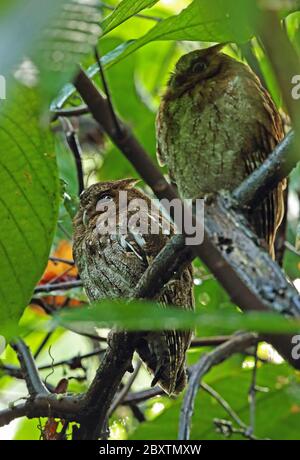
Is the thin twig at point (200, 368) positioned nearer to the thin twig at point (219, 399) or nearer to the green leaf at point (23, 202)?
the thin twig at point (219, 399)

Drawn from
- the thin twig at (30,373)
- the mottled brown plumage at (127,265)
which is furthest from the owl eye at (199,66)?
the thin twig at (30,373)

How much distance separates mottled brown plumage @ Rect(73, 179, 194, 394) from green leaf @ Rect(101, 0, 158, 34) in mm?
1049

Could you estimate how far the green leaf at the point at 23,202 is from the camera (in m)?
1.03

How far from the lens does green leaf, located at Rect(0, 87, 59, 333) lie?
1033 millimetres

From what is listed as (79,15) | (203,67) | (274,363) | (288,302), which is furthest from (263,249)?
(274,363)

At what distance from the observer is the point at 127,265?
232 cm

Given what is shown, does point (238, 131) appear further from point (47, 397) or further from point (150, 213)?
point (47, 397)

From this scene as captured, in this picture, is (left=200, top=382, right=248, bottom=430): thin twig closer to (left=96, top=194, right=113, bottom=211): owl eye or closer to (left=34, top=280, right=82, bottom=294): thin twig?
(left=34, top=280, right=82, bottom=294): thin twig

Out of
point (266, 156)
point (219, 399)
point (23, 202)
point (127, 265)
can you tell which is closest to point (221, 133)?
point (266, 156)

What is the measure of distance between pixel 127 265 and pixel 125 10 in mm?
1330

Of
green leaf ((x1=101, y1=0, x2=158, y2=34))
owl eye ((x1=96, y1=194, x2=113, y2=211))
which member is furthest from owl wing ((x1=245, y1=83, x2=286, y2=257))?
green leaf ((x1=101, y1=0, x2=158, y2=34))

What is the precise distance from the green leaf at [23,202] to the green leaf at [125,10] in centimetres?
18
